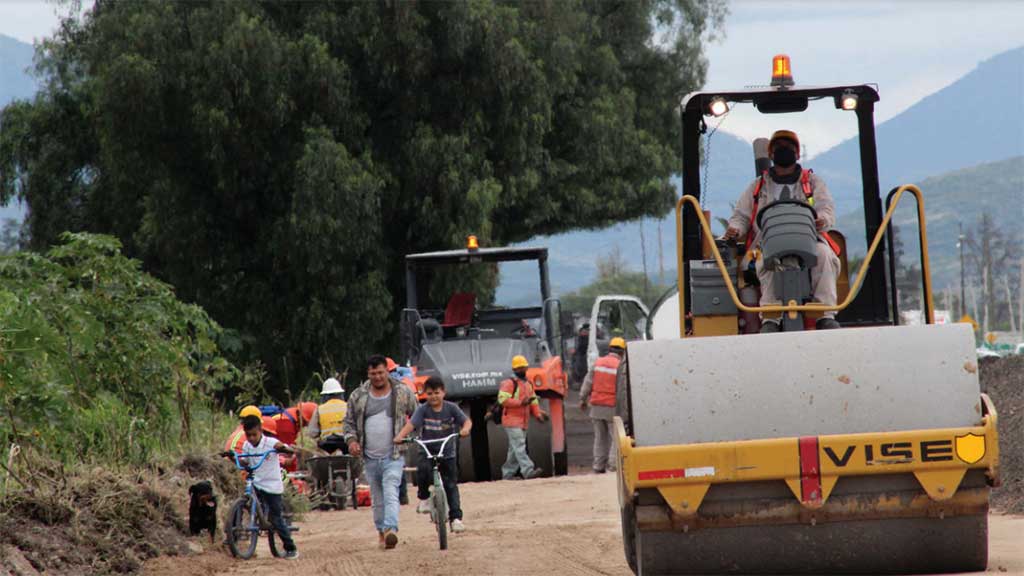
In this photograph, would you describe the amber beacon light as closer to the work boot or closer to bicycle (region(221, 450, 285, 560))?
the work boot

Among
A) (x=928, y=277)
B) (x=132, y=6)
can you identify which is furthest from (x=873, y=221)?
(x=132, y=6)

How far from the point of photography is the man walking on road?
14.0 metres

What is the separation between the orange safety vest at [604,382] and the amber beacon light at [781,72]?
11435 mm

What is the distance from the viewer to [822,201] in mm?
9773

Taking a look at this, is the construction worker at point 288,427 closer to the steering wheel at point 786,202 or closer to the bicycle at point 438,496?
the bicycle at point 438,496

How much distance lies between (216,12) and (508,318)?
1149 cm

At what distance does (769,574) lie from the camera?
869 centimetres

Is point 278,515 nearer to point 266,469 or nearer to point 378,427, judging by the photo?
point 266,469

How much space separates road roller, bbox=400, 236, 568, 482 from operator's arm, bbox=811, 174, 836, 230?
9517mm

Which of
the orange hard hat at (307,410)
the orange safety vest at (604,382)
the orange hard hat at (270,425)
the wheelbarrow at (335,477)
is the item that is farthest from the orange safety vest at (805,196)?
the orange safety vest at (604,382)

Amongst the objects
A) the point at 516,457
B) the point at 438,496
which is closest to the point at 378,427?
the point at 438,496

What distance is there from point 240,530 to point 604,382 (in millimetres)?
8946

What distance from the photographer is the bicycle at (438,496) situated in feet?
43.7

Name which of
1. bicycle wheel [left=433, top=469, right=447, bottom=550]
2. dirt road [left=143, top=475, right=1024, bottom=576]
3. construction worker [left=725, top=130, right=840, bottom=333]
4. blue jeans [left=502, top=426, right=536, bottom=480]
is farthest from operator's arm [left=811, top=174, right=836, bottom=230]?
blue jeans [left=502, top=426, right=536, bottom=480]
